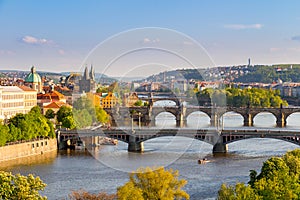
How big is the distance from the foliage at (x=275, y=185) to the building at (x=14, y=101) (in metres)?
24.2

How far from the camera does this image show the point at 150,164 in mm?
27766

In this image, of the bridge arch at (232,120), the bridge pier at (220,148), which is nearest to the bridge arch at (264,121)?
the bridge arch at (232,120)

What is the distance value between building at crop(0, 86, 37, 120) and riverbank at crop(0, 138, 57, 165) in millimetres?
8068

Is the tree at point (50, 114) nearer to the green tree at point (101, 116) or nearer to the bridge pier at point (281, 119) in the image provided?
the green tree at point (101, 116)

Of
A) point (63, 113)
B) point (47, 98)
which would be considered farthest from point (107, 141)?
point (47, 98)

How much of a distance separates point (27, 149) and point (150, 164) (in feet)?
23.3

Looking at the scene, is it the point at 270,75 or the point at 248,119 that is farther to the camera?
the point at 270,75

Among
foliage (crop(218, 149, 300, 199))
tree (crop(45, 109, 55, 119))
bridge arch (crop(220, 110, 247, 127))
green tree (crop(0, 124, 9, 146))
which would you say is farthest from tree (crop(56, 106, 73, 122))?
foliage (crop(218, 149, 300, 199))

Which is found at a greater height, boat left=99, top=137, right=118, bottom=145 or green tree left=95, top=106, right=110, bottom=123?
green tree left=95, top=106, right=110, bottom=123

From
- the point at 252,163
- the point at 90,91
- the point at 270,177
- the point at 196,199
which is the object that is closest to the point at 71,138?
the point at 90,91

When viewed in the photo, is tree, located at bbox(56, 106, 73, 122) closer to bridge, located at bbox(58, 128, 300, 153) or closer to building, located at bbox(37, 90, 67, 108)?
bridge, located at bbox(58, 128, 300, 153)

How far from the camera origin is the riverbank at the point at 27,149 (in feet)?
99.0

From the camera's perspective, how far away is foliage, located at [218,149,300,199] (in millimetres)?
16531

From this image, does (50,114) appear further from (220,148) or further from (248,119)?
(248,119)
